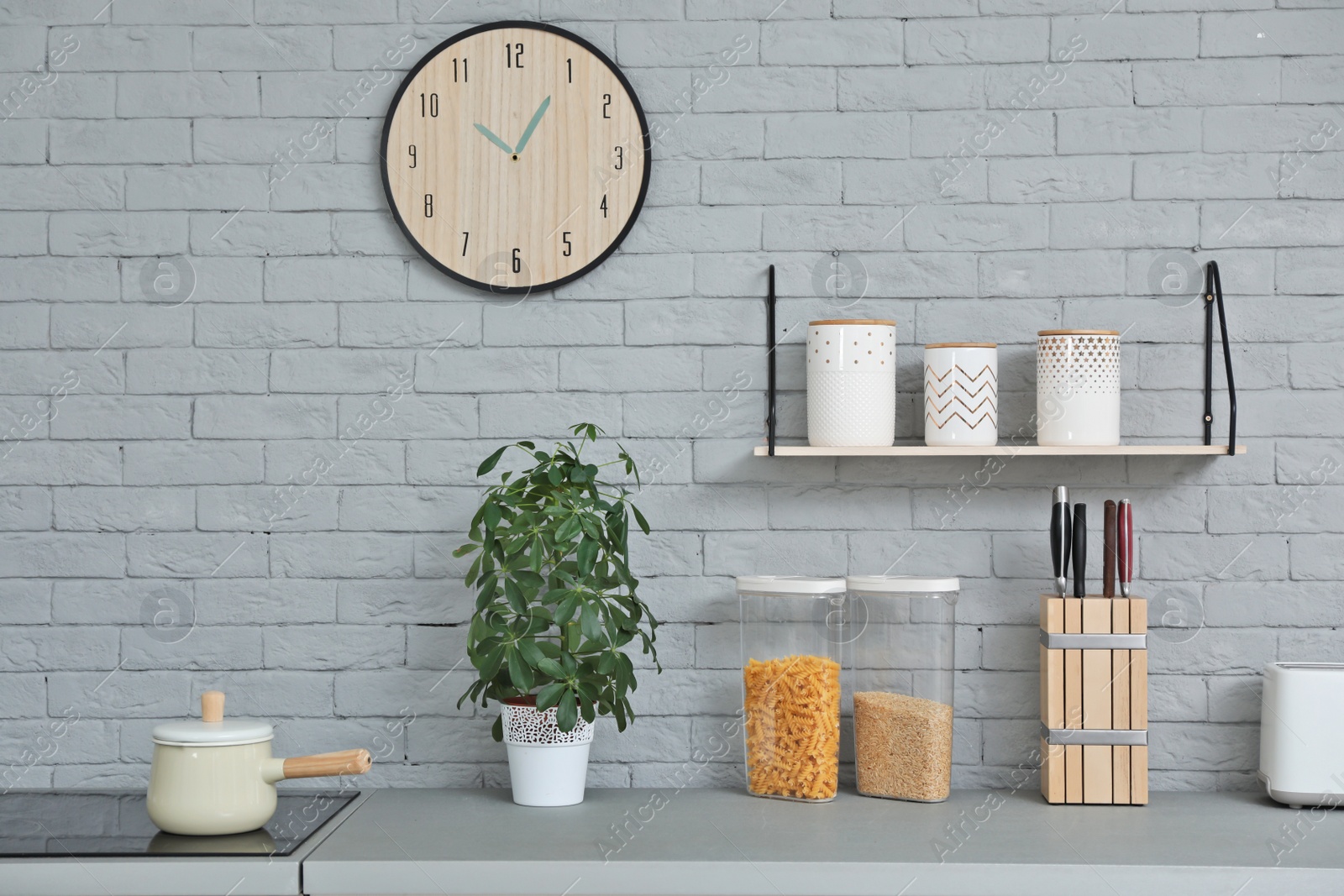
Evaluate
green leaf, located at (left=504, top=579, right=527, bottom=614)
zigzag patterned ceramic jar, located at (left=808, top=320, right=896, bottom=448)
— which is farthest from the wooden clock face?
green leaf, located at (left=504, top=579, right=527, bottom=614)

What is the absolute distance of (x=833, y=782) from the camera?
169cm

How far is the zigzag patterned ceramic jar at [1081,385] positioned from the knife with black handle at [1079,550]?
11 cm

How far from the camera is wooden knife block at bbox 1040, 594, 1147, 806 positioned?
1.66m

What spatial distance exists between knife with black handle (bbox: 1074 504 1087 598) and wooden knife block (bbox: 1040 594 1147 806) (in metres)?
0.03

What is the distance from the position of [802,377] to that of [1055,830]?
79 cm

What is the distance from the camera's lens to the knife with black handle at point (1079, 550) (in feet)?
5.54

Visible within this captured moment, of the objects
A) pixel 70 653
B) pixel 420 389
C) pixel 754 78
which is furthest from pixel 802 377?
pixel 70 653

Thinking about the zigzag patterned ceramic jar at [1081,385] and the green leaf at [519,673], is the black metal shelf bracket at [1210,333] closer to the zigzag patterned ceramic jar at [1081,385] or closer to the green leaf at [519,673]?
the zigzag patterned ceramic jar at [1081,385]

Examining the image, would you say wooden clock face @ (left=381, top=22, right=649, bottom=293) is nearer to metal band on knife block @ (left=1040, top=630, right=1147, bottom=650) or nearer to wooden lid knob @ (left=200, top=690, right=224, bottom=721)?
wooden lid knob @ (left=200, top=690, right=224, bottom=721)

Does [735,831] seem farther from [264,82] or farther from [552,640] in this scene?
[264,82]

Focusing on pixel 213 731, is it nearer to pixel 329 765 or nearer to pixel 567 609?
pixel 329 765

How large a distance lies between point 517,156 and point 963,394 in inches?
32.9

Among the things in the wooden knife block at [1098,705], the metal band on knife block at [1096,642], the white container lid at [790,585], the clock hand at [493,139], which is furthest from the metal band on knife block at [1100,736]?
the clock hand at [493,139]

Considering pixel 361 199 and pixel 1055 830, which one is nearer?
pixel 1055 830
